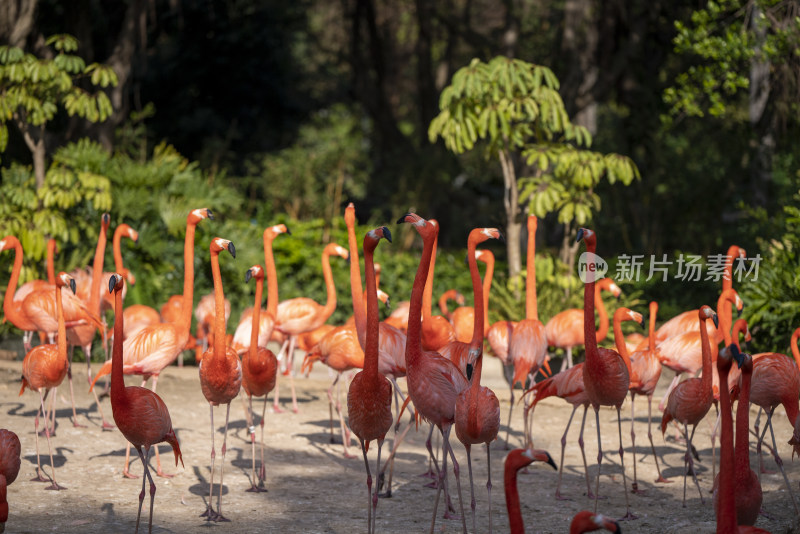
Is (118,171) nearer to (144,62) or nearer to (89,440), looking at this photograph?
(144,62)

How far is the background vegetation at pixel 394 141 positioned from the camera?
1004 cm

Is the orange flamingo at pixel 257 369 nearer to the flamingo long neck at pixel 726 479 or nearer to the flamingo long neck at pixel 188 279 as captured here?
the flamingo long neck at pixel 188 279

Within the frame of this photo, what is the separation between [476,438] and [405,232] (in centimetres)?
1020

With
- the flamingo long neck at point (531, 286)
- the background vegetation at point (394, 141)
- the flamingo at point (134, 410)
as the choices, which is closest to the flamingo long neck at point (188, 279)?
the flamingo at point (134, 410)

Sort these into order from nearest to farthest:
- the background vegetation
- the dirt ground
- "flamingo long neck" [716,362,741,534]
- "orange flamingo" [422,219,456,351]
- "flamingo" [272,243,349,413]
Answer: "flamingo long neck" [716,362,741,534] → the dirt ground → "orange flamingo" [422,219,456,351] → "flamingo" [272,243,349,413] → the background vegetation

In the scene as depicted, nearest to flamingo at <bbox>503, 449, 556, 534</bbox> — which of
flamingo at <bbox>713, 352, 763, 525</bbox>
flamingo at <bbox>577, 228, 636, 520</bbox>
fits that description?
flamingo at <bbox>713, 352, 763, 525</bbox>

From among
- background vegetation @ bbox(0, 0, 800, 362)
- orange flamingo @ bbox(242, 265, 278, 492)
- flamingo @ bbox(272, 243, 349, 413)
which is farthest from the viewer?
background vegetation @ bbox(0, 0, 800, 362)

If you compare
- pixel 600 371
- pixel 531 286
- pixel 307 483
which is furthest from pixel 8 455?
pixel 531 286

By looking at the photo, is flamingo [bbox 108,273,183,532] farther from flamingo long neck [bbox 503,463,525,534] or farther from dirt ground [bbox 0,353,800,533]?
flamingo long neck [bbox 503,463,525,534]

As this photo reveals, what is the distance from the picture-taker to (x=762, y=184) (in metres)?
12.4

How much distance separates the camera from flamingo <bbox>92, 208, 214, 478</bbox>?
246 inches

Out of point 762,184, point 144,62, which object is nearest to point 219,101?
point 144,62

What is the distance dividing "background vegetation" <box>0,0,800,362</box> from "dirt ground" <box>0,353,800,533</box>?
8.91 feet

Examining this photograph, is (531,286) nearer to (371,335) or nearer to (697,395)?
(697,395)
